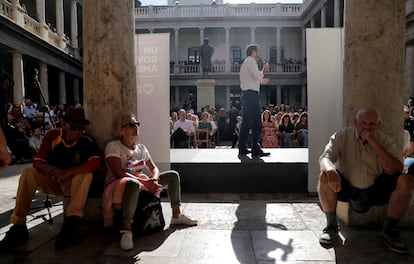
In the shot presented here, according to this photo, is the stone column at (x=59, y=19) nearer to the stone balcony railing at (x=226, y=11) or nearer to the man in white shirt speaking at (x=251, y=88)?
the stone balcony railing at (x=226, y=11)

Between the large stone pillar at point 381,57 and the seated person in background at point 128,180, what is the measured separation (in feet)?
6.58

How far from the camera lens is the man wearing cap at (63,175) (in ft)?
10.8

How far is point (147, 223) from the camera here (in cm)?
354

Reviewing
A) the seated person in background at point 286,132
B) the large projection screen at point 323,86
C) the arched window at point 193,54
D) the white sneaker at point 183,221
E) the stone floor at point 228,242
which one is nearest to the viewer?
the stone floor at point 228,242

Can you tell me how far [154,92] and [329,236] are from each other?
115 inches

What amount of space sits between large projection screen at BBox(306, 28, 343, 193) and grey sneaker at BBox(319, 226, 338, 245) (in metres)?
1.77

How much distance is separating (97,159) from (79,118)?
0.40m

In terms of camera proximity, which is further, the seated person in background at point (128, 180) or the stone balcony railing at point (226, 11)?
the stone balcony railing at point (226, 11)

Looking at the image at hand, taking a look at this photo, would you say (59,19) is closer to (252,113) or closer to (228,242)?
(252,113)

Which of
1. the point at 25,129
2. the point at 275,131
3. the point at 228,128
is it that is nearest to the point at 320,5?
the point at 228,128

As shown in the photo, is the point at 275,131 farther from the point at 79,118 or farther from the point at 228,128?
the point at 79,118

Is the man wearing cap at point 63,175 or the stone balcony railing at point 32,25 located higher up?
the stone balcony railing at point 32,25

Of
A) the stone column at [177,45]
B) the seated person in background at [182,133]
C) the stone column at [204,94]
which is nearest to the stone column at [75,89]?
the stone column at [177,45]

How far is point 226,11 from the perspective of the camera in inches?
1405
